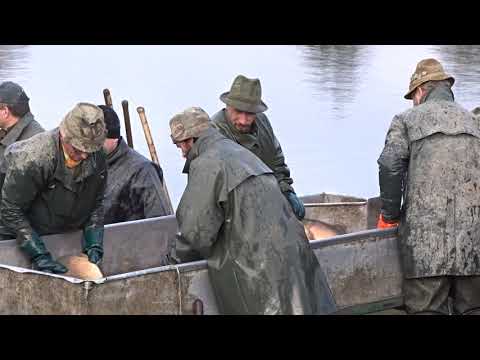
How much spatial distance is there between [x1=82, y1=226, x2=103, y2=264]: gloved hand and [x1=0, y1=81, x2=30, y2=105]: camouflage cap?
54.7 inches

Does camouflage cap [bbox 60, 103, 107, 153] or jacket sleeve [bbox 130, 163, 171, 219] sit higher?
camouflage cap [bbox 60, 103, 107, 153]

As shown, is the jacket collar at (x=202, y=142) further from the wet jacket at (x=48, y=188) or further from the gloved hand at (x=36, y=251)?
the gloved hand at (x=36, y=251)

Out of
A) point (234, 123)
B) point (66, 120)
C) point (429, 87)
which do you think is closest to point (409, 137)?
point (429, 87)

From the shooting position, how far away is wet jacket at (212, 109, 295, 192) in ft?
25.3

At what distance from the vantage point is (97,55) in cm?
2173

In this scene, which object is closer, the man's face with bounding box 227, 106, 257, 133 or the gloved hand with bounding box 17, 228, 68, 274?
the gloved hand with bounding box 17, 228, 68, 274

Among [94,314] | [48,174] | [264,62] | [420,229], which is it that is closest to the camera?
[94,314]

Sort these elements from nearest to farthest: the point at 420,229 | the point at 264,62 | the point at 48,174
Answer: the point at 48,174 → the point at 420,229 → the point at 264,62

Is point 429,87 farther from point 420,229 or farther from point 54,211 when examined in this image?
point 54,211

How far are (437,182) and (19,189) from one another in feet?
8.46

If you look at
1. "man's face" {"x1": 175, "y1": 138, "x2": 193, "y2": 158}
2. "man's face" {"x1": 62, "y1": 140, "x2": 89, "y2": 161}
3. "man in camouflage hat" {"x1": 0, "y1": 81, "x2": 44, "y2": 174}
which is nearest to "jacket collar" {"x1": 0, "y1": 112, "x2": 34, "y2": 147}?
"man in camouflage hat" {"x1": 0, "y1": 81, "x2": 44, "y2": 174}

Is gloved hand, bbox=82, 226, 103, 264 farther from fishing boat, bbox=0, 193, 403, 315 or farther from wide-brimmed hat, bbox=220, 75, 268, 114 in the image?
wide-brimmed hat, bbox=220, 75, 268, 114

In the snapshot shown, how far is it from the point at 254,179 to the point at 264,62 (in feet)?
47.4

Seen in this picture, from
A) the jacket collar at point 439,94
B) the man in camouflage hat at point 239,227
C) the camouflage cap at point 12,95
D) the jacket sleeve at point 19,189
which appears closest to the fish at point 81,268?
the jacket sleeve at point 19,189
